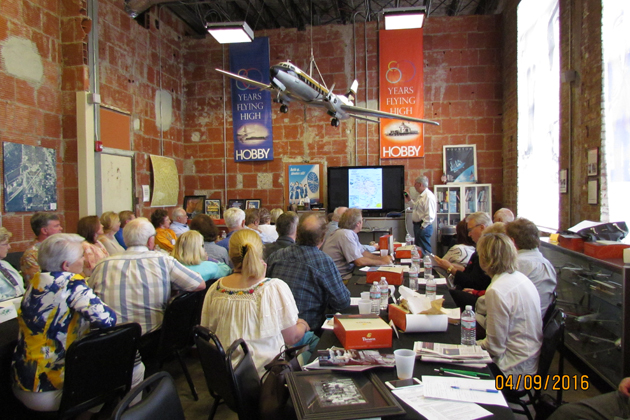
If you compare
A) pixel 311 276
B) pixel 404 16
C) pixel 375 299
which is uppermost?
pixel 404 16

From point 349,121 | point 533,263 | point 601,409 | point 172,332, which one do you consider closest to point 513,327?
point 601,409

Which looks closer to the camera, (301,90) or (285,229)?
(285,229)

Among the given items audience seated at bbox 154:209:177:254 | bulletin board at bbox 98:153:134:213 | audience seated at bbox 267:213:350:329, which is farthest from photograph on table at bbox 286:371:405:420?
bulletin board at bbox 98:153:134:213

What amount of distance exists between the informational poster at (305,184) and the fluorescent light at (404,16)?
3.27 metres

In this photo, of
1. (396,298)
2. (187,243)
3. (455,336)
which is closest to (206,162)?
(187,243)

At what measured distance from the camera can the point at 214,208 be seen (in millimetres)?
9016

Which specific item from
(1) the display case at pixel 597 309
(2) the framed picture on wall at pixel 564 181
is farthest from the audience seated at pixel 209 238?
(2) the framed picture on wall at pixel 564 181

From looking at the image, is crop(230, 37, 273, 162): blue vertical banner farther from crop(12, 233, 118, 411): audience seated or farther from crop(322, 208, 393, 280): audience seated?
crop(12, 233, 118, 411): audience seated

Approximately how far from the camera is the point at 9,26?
16.3 feet

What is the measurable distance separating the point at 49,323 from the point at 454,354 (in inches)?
78.9

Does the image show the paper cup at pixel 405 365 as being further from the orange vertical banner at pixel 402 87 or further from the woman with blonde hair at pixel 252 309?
the orange vertical banner at pixel 402 87

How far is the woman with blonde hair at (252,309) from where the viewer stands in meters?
2.14

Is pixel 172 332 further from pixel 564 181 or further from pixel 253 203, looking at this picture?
pixel 253 203

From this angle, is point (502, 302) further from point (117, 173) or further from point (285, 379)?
point (117, 173)
